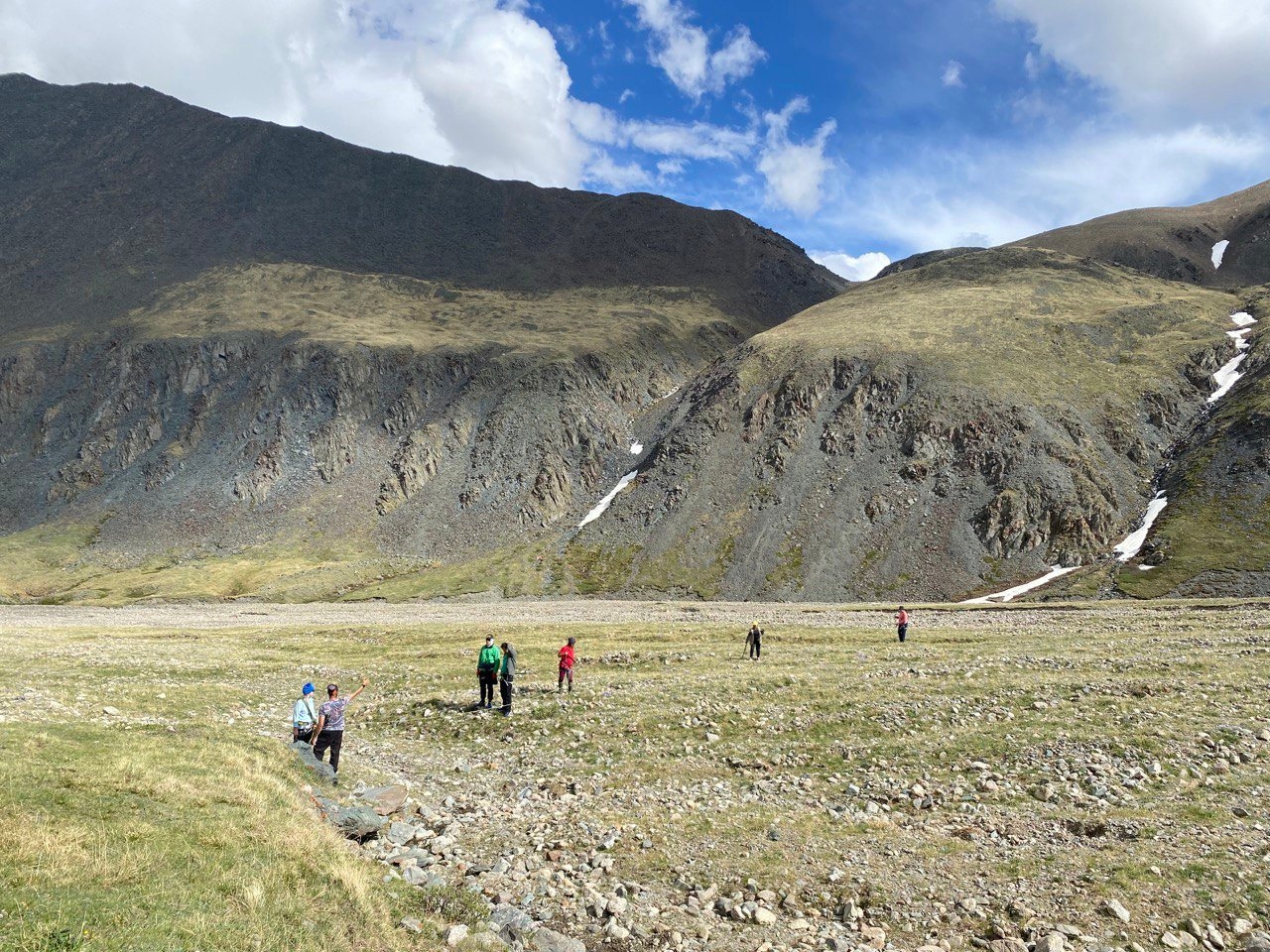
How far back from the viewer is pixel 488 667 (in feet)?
81.4

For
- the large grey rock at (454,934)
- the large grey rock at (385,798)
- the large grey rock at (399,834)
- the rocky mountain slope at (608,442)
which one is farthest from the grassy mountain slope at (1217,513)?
the large grey rock at (454,934)

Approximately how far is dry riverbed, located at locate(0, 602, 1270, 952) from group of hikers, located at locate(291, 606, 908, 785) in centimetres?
88

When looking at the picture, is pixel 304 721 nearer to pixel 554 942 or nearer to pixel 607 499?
pixel 554 942

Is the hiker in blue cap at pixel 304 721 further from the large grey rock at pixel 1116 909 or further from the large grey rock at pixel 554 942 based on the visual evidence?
the large grey rock at pixel 1116 909

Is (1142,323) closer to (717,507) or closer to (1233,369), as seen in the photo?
(1233,369)

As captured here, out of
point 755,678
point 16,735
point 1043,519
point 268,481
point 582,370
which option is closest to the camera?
point 16,735

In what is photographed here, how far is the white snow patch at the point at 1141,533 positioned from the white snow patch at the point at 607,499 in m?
70.8

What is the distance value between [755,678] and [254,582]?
3672 inches

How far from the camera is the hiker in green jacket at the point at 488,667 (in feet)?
80.9

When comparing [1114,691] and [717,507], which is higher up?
[717,507]

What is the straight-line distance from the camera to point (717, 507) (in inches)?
4112

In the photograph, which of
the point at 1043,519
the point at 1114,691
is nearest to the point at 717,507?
the point at 1043,519

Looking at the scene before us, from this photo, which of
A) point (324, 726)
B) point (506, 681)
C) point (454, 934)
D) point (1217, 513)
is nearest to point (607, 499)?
point (1217, 513)

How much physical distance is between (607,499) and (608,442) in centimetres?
1754
